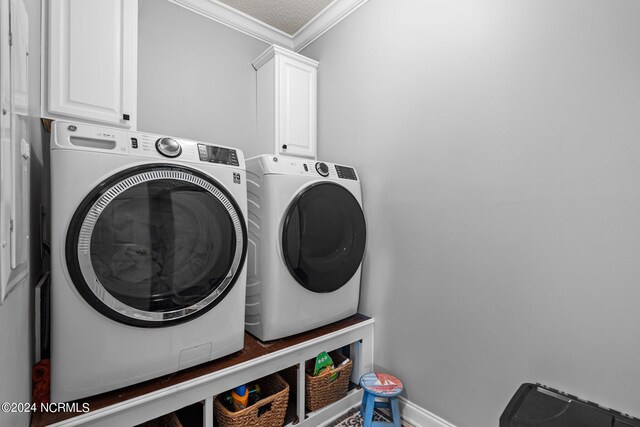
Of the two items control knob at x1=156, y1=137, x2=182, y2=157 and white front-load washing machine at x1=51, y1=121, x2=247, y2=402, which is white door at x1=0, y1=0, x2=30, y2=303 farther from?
control knob at x1=156, y1=137, x2=182, y2=157

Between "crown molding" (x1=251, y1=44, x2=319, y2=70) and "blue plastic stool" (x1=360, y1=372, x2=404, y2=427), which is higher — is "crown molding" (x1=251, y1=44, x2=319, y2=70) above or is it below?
above

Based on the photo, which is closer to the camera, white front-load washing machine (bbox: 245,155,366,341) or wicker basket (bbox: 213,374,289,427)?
wicker basket (bbox: 213,374,289,427)

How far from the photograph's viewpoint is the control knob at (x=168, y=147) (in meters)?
1.27

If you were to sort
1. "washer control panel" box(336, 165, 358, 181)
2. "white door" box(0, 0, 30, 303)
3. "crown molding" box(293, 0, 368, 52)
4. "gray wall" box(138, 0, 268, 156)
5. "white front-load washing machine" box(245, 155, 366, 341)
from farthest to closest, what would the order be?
"crown molding" box(293, 0, 368, 52) → "gray wall" box(138, 0, 268, 156) → "washer control panel" box(336, 165, 358, 181) → "white front-load washing machine" box(245, 155, 366, 341) → "white door" box(0, 0, 30, 303)

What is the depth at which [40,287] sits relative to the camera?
126cm

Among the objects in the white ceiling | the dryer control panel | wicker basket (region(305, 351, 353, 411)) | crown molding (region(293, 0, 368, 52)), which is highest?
the white ceiling

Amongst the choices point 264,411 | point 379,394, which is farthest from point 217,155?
point 379,394

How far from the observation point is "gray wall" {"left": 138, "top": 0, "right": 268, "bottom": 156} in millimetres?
2031

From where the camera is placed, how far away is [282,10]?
7.66 feet

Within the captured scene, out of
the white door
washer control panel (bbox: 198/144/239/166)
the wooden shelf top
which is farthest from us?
washer control panel (bbox: 198/144/239/166)

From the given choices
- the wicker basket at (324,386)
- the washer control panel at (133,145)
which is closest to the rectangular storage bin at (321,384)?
the wicker basket at (324,386)

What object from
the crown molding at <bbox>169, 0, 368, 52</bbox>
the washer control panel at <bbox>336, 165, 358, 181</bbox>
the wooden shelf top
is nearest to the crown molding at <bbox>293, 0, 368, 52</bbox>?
the crown molding at <bbox>169, 0, 368, 52</bbox>

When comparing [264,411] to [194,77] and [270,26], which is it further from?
[270,26]

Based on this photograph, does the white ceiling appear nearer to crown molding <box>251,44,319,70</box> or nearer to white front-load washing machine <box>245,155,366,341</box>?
crown molding <box>251,44,319,70</box>
